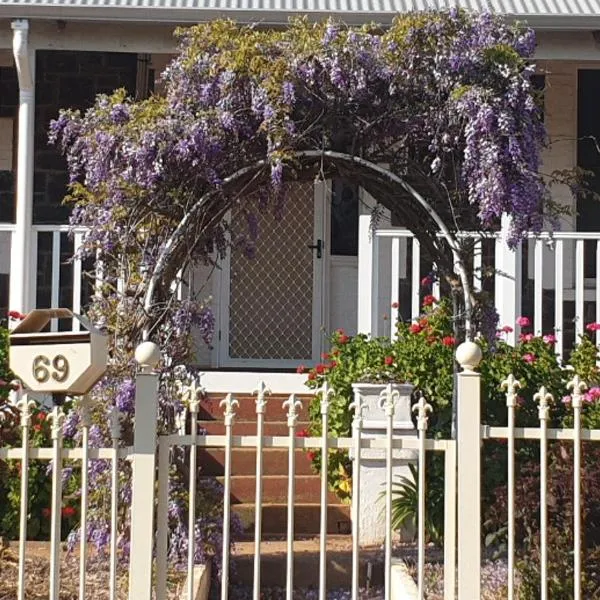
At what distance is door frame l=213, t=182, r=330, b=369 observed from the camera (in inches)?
411

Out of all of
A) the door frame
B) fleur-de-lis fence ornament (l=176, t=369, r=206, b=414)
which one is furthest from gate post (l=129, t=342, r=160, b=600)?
the door frame

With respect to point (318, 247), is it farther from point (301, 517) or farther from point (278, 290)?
point (301, 517)

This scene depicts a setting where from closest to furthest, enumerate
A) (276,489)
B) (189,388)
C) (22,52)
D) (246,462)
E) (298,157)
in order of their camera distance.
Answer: (189,388), (298,157), (276,489), (246,462), (22,52)

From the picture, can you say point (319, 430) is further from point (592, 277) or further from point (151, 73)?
point (151, 73)

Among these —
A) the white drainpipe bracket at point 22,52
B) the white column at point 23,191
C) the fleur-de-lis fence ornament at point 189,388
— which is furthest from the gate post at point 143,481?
the white drainpipe bracket at point 22,52

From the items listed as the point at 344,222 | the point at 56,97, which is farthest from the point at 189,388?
the point at 56,97

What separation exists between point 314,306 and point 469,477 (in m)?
6.04

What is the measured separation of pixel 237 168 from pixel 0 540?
7.41 feet

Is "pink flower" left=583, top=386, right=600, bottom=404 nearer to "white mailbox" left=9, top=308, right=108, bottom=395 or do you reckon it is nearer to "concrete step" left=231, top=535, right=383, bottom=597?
"concrete step" left=231, top=535, right=383, bottom=597

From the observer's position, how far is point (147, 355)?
4.61 metres

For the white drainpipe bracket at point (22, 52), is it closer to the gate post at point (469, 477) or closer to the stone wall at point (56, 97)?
the stone wall at point (56, 97)

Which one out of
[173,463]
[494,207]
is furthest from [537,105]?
[173,463]

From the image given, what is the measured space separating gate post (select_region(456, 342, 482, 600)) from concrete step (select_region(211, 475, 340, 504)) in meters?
2.98

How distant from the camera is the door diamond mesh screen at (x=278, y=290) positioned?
10.6 m
